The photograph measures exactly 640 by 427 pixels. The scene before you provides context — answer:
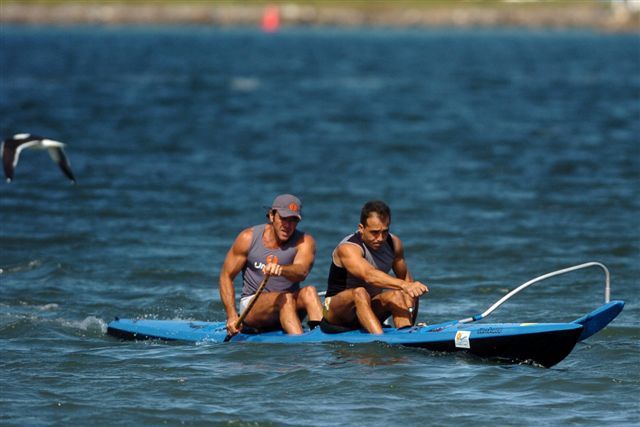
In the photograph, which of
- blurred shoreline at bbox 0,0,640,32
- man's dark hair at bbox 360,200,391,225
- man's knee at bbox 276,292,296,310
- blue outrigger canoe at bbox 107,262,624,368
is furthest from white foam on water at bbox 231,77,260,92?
blurred shoreline at bbox 0,0,640,32

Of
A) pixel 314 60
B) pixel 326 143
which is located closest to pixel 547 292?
pixel 326 143

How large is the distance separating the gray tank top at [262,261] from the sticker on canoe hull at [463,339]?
1.78 m

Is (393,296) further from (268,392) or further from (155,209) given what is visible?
(155,209)

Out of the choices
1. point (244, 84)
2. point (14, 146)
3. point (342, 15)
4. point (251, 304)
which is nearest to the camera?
point (251, 304)

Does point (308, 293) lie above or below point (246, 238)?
below

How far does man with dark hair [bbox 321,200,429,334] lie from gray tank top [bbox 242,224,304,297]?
46 cm

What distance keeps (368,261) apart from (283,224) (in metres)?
0.89

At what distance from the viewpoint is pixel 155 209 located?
21.1m

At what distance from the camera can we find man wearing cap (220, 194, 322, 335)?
1143 centimetres

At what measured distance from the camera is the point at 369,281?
10.8 metres

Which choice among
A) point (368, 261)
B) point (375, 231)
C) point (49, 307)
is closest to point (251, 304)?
point (368, 261)

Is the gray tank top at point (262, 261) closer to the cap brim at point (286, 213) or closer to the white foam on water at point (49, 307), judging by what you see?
the cap brim at point (286, 213)

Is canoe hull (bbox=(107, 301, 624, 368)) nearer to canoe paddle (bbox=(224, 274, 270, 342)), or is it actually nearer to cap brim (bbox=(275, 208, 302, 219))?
canoe paddle (bbox=(224, 274, 270, 342))

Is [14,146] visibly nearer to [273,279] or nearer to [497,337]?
[273,279]
